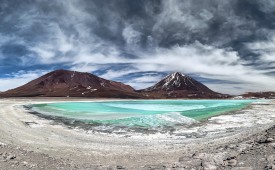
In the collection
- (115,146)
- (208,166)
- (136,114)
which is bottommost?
(115,146)

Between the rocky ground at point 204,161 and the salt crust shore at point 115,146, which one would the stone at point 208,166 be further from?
the salt crust shore at point 115,146

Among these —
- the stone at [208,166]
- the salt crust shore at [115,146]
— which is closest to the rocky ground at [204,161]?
the stone at [208,166]

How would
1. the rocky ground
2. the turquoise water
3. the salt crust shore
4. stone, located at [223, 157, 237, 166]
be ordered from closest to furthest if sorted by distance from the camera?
the rocky ground
stone, located at [223, 157, 237, 166]
the salt crust shore
the turquoise water

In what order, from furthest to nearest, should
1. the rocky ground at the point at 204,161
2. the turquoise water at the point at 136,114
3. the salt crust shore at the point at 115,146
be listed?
1. the turquoise water at the point at 136,114
2. the salt crust shore at the point at 115,146
3. the rocky ground at the point at 204,161

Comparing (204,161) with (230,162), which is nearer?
(230,162)

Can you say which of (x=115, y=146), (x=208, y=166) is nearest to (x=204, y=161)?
(x=208, y=166)

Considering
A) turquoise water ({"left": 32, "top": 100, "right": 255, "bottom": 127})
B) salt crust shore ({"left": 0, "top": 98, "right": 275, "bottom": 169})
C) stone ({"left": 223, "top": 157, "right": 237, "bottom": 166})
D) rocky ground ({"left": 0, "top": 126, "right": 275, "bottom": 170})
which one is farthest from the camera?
turquoise water ({"left": 32, "top": 100, "right": 255, "bottom": 127})

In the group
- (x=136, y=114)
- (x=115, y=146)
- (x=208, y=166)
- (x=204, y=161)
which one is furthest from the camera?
(x=136, y=114)

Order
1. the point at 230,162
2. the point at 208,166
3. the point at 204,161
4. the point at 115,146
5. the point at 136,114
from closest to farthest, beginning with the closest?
the point at 208,166
the point at 230,162
the point at 204,161
the point at 115,146
the point at 136,114

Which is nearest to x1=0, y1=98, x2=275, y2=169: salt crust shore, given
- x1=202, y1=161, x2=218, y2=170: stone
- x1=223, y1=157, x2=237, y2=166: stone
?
x1=202, y1=161, x2=218, y2=170: stone

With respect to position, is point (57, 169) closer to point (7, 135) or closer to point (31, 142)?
point (31, 142)

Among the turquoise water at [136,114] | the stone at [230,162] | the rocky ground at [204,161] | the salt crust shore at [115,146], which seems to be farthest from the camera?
the turquoise water at [136,114]

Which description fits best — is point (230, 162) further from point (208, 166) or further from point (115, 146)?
point (115, 146)

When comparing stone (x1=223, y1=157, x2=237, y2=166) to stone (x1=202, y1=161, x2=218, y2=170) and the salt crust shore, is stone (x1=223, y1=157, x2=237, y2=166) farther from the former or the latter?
the salt crust shore
